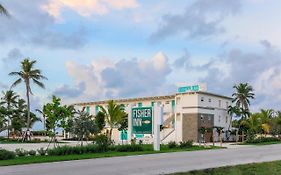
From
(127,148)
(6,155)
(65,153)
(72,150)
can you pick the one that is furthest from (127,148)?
(6,155)

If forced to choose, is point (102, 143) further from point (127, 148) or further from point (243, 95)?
point (243, 95)

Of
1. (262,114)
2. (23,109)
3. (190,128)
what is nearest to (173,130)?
(190,128)

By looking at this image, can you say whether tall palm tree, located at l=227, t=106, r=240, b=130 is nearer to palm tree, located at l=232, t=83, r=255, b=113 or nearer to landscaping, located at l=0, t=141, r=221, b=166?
palm tree, located at l=232, t=83, r=255, b=113

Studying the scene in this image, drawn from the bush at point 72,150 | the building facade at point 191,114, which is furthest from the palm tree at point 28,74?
the bush at point 72,150

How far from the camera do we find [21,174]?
14977 millimetres

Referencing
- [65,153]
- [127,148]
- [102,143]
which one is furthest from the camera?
[127,148]

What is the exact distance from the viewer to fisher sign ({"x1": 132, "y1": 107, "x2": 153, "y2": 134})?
31.8m

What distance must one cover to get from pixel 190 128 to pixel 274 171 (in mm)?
34500

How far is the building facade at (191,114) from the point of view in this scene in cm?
4988

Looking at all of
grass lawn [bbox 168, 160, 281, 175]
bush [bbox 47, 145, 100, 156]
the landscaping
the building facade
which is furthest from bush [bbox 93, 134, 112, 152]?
the building facade

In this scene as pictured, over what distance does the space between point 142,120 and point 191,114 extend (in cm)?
1890

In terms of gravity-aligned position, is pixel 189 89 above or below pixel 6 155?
above

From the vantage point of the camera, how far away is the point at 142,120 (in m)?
32.2

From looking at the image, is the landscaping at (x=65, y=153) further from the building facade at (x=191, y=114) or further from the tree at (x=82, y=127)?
the building facade at (x=191, y=114)
